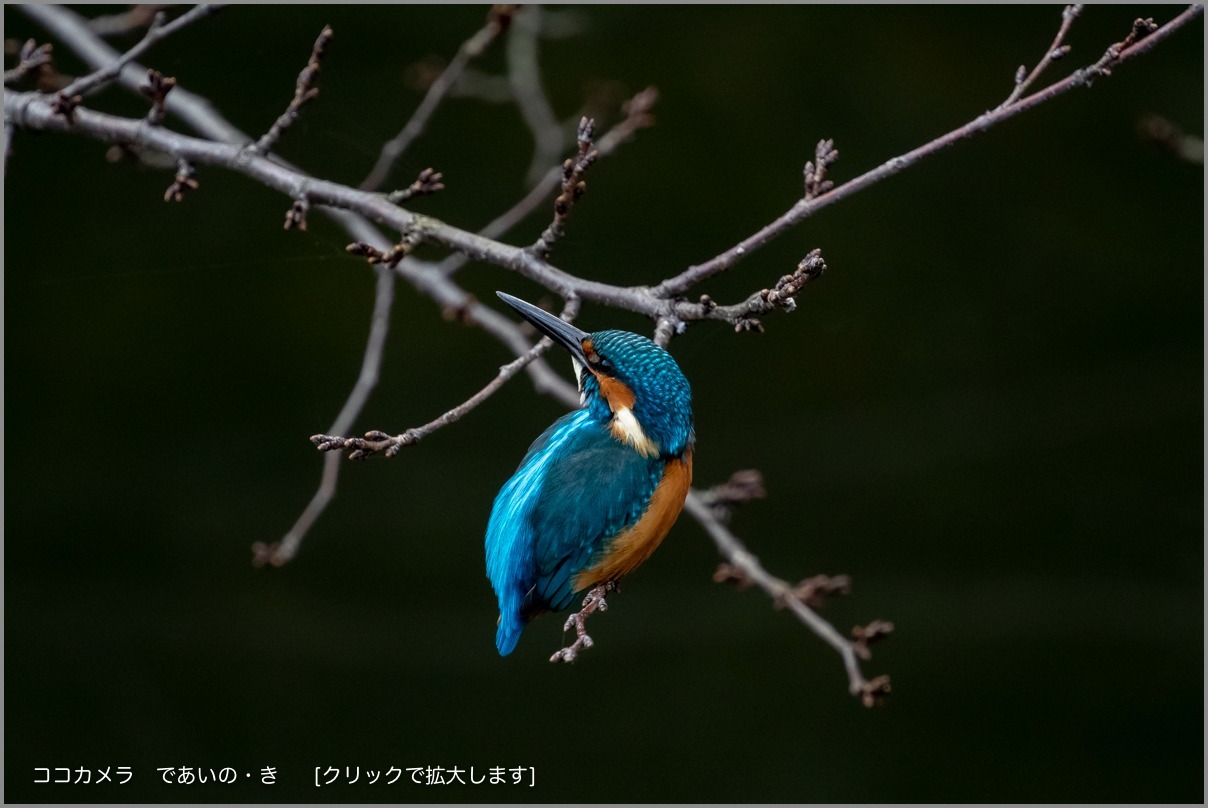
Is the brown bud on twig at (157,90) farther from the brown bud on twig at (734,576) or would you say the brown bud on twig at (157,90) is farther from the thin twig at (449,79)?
the brown bud on twig at (734,576)

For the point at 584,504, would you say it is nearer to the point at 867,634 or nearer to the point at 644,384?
the point at 644,384

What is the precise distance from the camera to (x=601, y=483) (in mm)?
1604

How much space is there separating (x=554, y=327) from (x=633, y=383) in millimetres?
153

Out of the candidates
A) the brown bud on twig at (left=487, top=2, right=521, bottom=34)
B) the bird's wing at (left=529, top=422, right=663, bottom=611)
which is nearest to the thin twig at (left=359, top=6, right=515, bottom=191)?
the brown bud on twig at (left=487, top=2, right=521, bottom=34)

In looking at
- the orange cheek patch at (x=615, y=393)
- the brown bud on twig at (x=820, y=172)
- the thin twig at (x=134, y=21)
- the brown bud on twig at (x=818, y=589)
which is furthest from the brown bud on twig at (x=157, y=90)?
the brown bud on twig at (x=818, y=589)

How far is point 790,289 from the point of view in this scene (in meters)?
1.20

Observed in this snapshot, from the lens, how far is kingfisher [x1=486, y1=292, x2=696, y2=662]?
1.61 meters

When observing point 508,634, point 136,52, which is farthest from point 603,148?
point 508,634

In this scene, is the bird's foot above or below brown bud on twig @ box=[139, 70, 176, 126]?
below

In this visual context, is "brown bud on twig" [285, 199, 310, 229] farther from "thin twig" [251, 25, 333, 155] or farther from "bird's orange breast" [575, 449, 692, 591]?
"bird's orange breast" [575, 449, 692, 591]

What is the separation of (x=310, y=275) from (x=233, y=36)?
709mm

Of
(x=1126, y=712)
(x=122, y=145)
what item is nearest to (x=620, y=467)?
(x=122, y=145)

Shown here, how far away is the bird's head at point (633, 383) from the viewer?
63.2 inches

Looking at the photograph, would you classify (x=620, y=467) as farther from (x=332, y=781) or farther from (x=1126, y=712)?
(x=1126, y=712)
